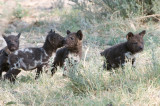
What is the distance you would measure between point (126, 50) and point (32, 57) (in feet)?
7.28

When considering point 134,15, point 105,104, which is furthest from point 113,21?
point 105,104

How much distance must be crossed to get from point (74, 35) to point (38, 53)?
0.95m

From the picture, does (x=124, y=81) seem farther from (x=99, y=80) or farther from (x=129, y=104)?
(x=129, y=104)

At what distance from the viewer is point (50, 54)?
8727mm

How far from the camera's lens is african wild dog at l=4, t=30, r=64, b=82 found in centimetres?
839

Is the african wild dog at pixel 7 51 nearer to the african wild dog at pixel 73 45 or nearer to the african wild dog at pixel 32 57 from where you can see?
the african wild dog at pixel 32 57

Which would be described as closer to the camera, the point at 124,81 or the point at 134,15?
the point at 124,81

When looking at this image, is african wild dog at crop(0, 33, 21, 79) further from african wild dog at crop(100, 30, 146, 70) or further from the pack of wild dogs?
african wild dog at crop(100, 30, 146, 70)

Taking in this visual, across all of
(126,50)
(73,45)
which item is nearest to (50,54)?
(73,45)

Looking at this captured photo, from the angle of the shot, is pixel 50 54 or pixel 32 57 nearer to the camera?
pixel 32 57

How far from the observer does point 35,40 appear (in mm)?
12336

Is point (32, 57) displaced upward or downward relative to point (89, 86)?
upward

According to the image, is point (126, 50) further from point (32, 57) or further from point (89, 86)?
point (32, 57)

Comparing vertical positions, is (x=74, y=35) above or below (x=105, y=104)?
above
